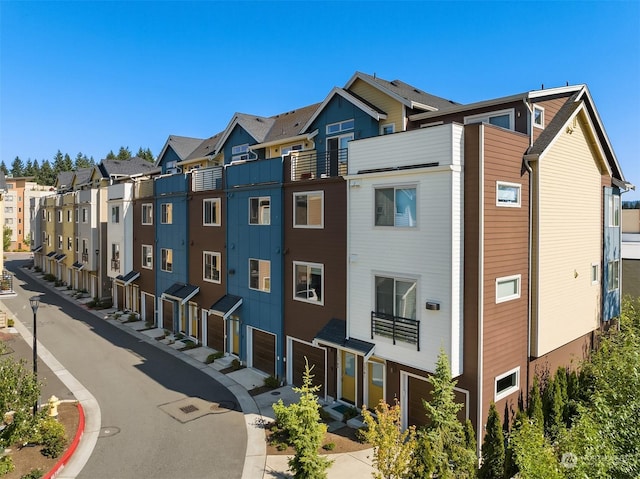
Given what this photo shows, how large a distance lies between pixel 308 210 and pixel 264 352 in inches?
298

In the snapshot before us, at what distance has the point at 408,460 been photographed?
11.0 meters

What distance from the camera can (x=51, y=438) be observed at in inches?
543

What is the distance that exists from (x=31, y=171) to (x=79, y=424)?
151494mm

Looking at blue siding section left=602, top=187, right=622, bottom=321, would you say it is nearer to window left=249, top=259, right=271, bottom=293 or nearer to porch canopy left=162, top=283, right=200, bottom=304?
window left=249, top=259, right=271, bottom=293

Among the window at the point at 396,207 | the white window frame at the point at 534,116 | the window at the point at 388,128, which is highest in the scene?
the window at the point at 388,128

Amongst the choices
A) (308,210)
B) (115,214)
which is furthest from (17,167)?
(308,210)

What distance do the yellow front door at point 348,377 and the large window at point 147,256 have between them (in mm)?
19418

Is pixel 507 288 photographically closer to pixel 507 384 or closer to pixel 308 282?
pixel 507 384

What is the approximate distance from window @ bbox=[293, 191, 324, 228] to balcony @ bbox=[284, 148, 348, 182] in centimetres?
79

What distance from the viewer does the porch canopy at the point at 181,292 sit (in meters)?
25.7

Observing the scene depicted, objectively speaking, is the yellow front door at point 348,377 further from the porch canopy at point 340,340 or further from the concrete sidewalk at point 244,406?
the concrete sidewalk at point 244,406

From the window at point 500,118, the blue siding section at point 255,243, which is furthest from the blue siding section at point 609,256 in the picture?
the blue siding section at point 255,243

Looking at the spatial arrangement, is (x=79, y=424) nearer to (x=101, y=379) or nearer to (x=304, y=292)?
(x=101, y=379)

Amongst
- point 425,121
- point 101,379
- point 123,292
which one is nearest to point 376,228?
point 425,121
